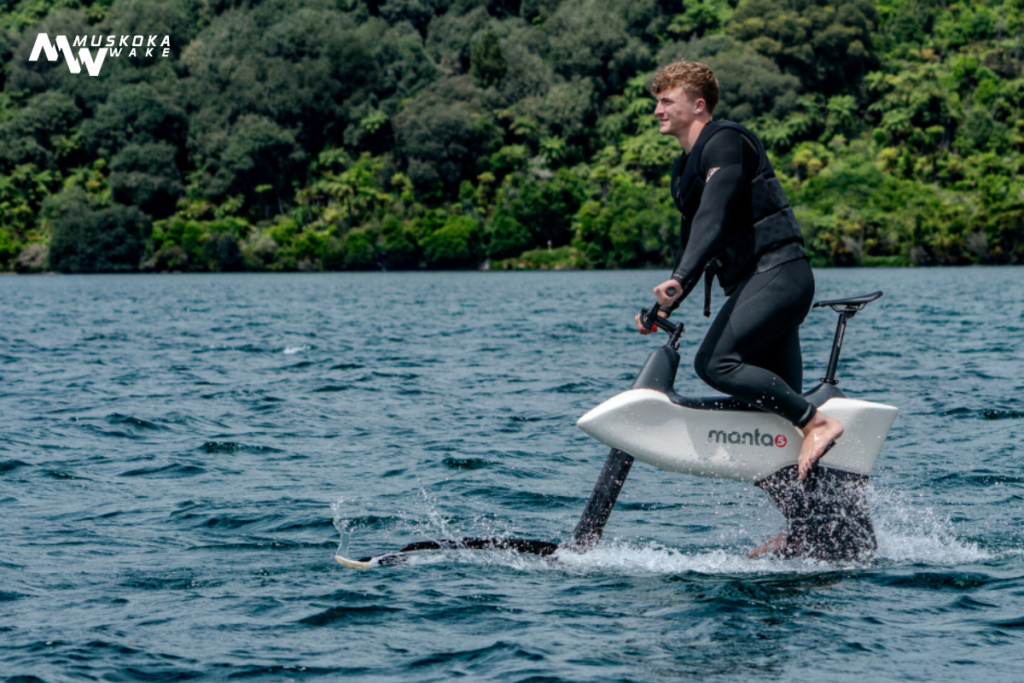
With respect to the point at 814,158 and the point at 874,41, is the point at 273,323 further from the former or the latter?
the point at 874,41

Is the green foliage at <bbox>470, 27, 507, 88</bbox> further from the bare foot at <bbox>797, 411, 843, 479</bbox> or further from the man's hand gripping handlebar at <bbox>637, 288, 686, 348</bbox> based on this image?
the bare foot at <bbox>797, 411, 843, 479</bbox>

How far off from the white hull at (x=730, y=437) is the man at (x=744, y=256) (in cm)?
14

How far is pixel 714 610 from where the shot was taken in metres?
5.99

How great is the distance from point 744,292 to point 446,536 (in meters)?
2.66

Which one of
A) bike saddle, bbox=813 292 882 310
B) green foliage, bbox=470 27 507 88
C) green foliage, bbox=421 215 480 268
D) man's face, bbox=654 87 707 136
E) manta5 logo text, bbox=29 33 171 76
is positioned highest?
manta5 logo text, bbox=29 33 171 76

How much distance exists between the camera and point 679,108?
6285 mm

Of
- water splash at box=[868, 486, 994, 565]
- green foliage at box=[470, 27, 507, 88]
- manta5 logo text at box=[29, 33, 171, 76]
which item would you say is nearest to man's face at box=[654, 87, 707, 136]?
water splash at box=[868, 486, 994, 565]

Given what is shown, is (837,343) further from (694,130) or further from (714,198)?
(694,130)

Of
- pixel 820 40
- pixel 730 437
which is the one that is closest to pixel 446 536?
pixel 730 437

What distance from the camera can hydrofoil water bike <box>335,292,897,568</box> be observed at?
20.9ft

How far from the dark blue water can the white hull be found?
630mm

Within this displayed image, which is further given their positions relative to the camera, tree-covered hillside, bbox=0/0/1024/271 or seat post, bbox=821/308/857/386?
tree-covered hillside, bbox=0/0/1024/271

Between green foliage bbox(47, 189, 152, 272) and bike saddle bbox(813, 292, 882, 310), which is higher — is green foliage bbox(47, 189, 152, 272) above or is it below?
above

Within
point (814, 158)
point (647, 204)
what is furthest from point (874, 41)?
point (647, 204)
